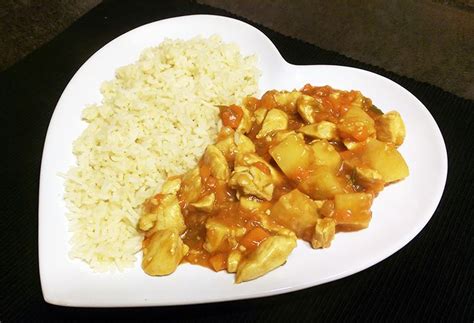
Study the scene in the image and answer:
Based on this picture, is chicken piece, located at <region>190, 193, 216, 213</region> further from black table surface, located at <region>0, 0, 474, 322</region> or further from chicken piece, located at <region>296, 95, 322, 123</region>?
chicken piece, located at <region>296, 95, 322, 123</region>

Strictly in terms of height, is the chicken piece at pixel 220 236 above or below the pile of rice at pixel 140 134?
below

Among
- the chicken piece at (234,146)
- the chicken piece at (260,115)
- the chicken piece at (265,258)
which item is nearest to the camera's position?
the chicken piece at (265,258)

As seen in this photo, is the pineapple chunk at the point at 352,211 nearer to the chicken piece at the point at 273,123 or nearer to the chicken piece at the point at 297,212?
the chicken piece at the point at 297,212

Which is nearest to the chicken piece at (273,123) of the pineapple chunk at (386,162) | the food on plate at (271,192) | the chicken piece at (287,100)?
the food on plate at (271,192)

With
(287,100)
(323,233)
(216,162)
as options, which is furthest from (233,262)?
→ (287,100)

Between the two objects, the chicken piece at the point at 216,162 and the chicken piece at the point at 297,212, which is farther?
the chicken piece at the point at 216,162

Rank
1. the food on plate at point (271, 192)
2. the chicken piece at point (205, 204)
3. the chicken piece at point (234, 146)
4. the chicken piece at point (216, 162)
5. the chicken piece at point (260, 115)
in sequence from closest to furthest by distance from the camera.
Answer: the food on plate at point (271, 192)
the chicken piece at point (205, 204)
the chicken piece at point (216, 162)
the chicken piece at point (234, 146)
the chicken piece at point (260, 115)
